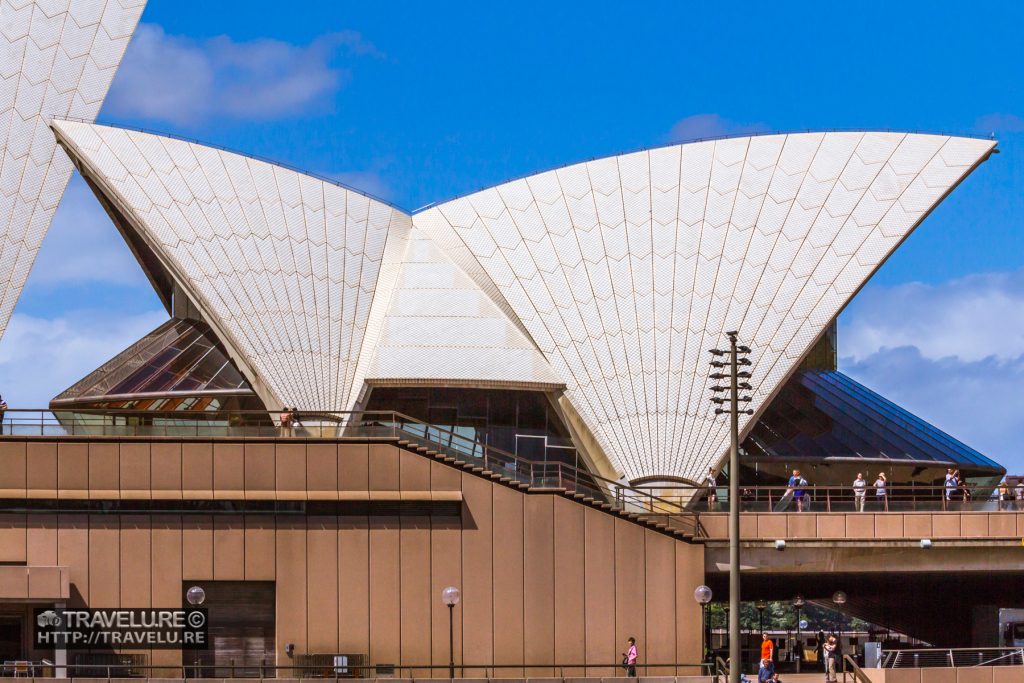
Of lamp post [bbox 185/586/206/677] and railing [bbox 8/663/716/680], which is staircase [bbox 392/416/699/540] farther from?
lamp post [bbox 185/586/206/677]

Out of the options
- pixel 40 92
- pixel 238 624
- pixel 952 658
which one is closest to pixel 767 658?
pixel 952 658

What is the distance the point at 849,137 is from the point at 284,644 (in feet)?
80.1

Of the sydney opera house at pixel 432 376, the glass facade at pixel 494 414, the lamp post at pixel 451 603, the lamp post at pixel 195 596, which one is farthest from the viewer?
the glass facade at pixel 494 414

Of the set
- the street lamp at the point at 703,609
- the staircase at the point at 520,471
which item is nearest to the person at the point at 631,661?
the street lamp at the point at 703,609

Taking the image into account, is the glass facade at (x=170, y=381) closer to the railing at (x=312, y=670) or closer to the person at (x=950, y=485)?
the railing at (x=312, y=670)

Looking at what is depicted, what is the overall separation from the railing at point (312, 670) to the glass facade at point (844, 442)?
37.4ft

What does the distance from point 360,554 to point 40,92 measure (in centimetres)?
1941

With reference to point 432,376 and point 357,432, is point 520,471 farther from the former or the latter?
point 432,376

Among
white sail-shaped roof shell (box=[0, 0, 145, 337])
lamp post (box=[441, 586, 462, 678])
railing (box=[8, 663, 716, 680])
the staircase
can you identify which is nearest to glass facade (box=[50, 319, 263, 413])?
white sail-shaped roof shell (box=[0, 0, 145, 337])

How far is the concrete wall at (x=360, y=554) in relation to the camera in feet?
138

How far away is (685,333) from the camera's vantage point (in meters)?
51.6

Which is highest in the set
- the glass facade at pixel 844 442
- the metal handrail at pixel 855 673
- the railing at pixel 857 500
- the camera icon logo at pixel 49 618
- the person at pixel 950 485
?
the glass facade at pixel 844 442

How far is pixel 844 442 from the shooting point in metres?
53.0

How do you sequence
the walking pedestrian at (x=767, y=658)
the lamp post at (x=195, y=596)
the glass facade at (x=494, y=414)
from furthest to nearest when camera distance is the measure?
the glass facade at (x=494, y=414), the lamp post at (x=195, y=596), the walking pedestrian at (x=767, y=658)
